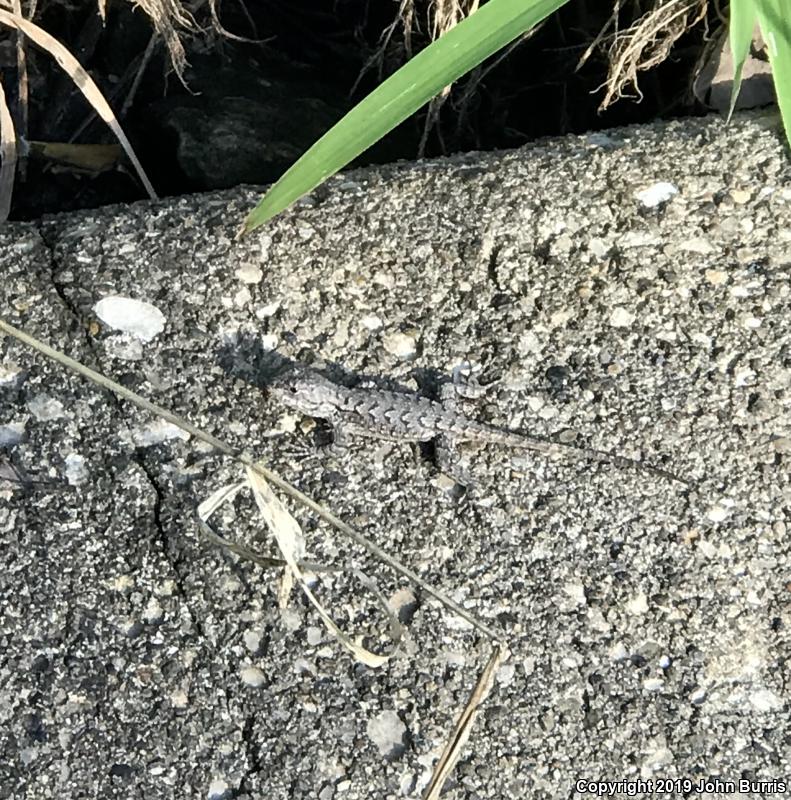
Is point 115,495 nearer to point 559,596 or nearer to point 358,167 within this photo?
point 559,596

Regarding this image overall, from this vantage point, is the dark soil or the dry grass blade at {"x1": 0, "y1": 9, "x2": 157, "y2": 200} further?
the dark soil

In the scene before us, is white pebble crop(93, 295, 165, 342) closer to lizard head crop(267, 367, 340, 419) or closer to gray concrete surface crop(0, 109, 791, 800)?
gray concrete surface crop(0, 109, 791, 800)

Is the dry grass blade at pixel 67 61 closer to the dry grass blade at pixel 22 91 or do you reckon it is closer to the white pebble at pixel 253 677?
the dry grass blade at pixel 22 91

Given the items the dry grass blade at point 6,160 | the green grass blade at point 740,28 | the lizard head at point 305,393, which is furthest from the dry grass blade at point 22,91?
the green grass blade at point 740,28

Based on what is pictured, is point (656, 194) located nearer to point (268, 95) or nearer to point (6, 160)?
point (268, 95)

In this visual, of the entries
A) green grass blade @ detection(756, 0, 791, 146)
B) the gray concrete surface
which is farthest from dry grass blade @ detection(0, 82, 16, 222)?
green grass blade @ detection(756, 0, 791, 146)

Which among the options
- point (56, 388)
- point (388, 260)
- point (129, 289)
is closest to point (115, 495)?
point (56, 388)

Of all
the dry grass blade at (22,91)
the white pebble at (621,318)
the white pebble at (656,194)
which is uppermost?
the dry grass blade at (22,91)
